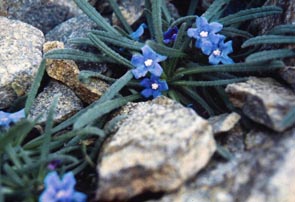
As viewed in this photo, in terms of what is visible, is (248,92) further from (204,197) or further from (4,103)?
(4,103)

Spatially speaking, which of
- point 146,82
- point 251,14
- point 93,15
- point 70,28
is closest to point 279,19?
point 251,14

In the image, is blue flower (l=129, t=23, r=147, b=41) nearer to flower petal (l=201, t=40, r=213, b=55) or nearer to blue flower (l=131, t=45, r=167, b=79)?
blue flower (l=131, t=45, r=167, b=79)

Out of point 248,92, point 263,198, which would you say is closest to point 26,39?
point 248,92

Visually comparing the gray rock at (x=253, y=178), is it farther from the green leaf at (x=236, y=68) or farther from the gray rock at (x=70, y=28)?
the gray rock at (x=70, y=28)

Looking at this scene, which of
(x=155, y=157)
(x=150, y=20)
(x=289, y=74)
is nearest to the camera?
(x=155, y=157)

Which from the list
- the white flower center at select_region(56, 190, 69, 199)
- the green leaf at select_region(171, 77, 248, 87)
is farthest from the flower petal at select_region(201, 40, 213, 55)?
the white flower center at select_region(56, 190, 69, 199)

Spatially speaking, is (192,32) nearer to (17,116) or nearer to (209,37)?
(209,37)

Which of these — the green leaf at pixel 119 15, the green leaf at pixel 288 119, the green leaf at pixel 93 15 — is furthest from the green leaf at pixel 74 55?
the green leaf at pixel 288 119
